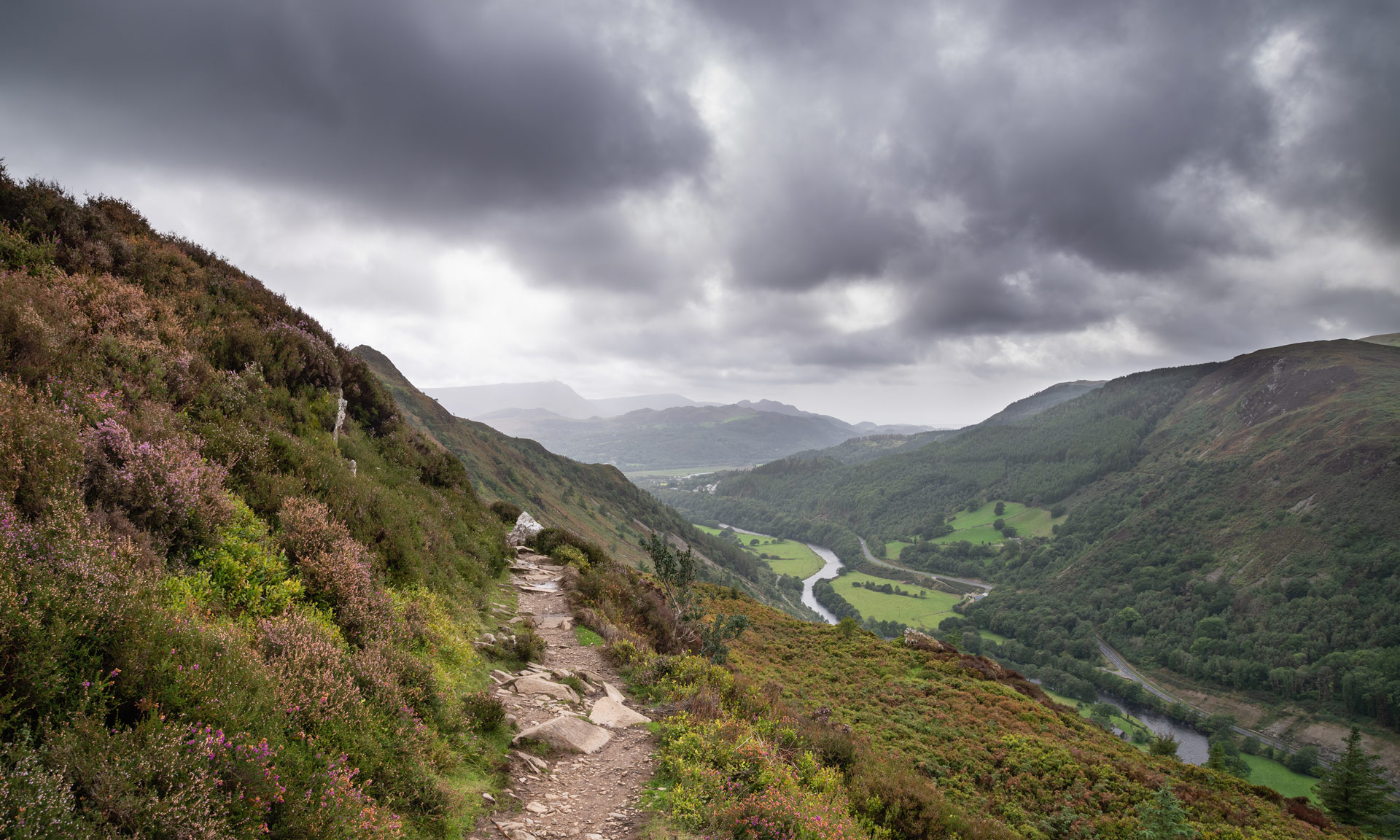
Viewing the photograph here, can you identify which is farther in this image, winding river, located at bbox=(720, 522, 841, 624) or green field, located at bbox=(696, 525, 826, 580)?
green field, located at bbox=(696, 525, 826, 580)

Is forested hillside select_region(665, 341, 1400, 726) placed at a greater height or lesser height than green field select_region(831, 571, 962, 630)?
greater

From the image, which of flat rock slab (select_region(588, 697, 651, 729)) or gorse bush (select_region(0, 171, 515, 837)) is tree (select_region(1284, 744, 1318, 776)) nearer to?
flat rock slab (select_region(588, 697, 651, 729))

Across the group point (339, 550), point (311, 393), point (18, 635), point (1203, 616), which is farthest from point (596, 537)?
point (1203, 616)

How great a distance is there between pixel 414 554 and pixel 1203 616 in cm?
17472

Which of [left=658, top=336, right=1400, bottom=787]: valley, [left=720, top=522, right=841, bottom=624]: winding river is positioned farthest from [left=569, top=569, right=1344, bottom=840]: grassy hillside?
[left=720, top=522, right=841, bottom=624]: winding river

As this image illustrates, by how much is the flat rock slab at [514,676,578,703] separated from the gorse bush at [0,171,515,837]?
31.2 inches

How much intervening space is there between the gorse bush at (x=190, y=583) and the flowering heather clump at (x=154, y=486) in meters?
0.02

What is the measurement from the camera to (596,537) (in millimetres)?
61906

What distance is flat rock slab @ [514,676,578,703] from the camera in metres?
9.41

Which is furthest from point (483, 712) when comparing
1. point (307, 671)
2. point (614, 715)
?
point (307, 671)

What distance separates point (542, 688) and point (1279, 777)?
113022 mm

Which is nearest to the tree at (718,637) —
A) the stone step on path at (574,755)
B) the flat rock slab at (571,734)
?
the stone step on path at (574,755)

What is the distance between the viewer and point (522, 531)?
2212 centimetres

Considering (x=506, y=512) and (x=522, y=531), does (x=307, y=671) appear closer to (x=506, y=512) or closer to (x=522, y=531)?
(x=522, y=531)
